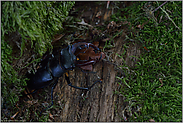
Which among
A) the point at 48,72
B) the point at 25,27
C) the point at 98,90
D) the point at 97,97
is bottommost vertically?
the point at 97,97

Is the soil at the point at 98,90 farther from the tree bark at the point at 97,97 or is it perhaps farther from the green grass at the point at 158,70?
the green grass at the point at 158,70

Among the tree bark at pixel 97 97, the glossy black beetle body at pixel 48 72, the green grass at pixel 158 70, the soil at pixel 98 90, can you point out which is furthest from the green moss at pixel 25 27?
the green grass at pixel 158 70

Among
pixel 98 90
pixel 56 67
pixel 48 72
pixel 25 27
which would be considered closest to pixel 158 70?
pixel 98 90

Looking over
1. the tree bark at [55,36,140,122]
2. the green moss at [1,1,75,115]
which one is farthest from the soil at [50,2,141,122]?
the green moss at [1,1,75,115]

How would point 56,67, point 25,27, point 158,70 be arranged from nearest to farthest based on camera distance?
point 25,27, point 158,70, point 56,67

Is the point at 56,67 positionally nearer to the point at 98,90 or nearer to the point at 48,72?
the point at 48,72

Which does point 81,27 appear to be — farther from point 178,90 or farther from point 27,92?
point 178,90

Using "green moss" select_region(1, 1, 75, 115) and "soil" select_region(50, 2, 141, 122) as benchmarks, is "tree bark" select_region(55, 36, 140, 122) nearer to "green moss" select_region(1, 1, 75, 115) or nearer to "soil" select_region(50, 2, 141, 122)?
"soil" select_region(50, 2, 141, 122)
